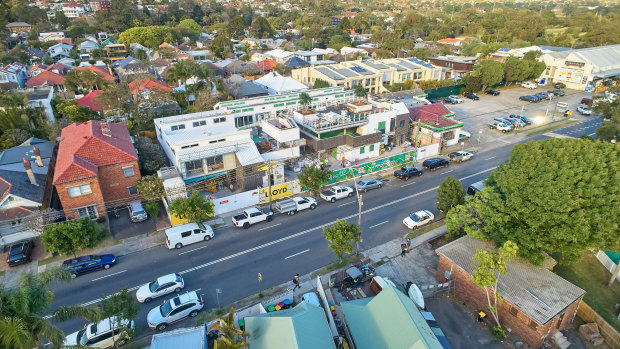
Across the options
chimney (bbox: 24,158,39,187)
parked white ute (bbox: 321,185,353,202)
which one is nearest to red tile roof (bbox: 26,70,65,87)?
chimney (bbox: 24,158,39,187)

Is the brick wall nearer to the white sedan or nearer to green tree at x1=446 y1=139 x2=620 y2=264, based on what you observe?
green tree at x1=446 y1=139 x2=620 y2=264

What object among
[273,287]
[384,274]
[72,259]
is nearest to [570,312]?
[384,274]

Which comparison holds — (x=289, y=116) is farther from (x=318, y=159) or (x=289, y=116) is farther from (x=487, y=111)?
(x=487, y=111)

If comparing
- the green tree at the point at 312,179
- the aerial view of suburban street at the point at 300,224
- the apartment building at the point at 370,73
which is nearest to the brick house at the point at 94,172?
the aerial view of suburban street at the point at 300,224

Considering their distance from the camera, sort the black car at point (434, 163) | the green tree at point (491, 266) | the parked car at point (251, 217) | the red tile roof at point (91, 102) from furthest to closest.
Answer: the red tile roof at point (91, 102) → the black car at point (434, 163) → the parked car at point (251, 217) → the green tree at point (491, 266)

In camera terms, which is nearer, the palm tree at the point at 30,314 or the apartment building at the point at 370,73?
the palm tree at the point at 30,314

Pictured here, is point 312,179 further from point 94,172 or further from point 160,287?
point 94,172

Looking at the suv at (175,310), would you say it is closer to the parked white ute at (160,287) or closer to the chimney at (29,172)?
the parked white ute at (160,287)
